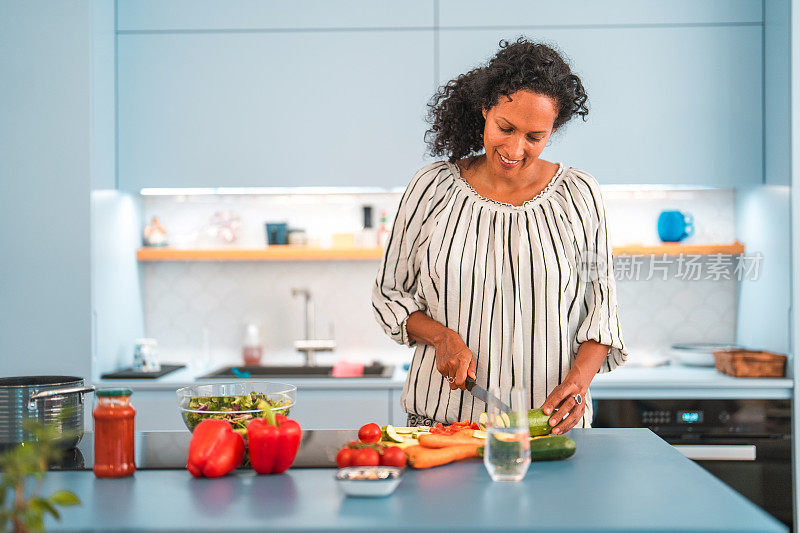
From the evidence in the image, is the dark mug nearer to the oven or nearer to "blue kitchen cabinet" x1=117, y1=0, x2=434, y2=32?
"blue kitchen cabinet" x1=117, y1=0, x2=434, y2=32

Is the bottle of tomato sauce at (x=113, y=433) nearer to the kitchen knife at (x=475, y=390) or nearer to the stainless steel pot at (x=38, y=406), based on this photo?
the stainless steel pot at (x=38, y=406)

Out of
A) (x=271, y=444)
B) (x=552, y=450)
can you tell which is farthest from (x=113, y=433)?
(x=552, y=450)

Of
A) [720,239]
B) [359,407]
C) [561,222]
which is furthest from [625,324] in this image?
[561,222]

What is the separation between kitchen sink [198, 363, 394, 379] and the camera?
3.53 m

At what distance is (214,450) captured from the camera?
1.42 m

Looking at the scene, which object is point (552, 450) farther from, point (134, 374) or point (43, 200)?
point (43, 200)

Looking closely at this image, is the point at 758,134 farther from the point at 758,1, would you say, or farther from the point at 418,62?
the point at 418,62

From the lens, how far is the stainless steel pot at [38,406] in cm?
159

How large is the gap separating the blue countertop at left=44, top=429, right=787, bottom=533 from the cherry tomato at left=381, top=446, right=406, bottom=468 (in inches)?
1.0

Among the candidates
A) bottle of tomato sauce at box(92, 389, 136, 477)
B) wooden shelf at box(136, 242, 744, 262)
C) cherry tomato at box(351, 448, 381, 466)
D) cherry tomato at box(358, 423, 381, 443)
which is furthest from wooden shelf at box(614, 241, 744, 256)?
bottle of tomato sauce at box(92, 389, 136, 477)

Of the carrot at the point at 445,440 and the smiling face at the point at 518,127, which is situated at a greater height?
the smiling face at the point at 518,127

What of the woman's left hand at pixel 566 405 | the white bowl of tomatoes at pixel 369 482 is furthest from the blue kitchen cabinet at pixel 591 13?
the white bowl of tomatoes at pixel 369 482

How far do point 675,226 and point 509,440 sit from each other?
2.59 metres

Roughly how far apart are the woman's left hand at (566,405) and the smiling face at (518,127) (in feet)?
1.78
